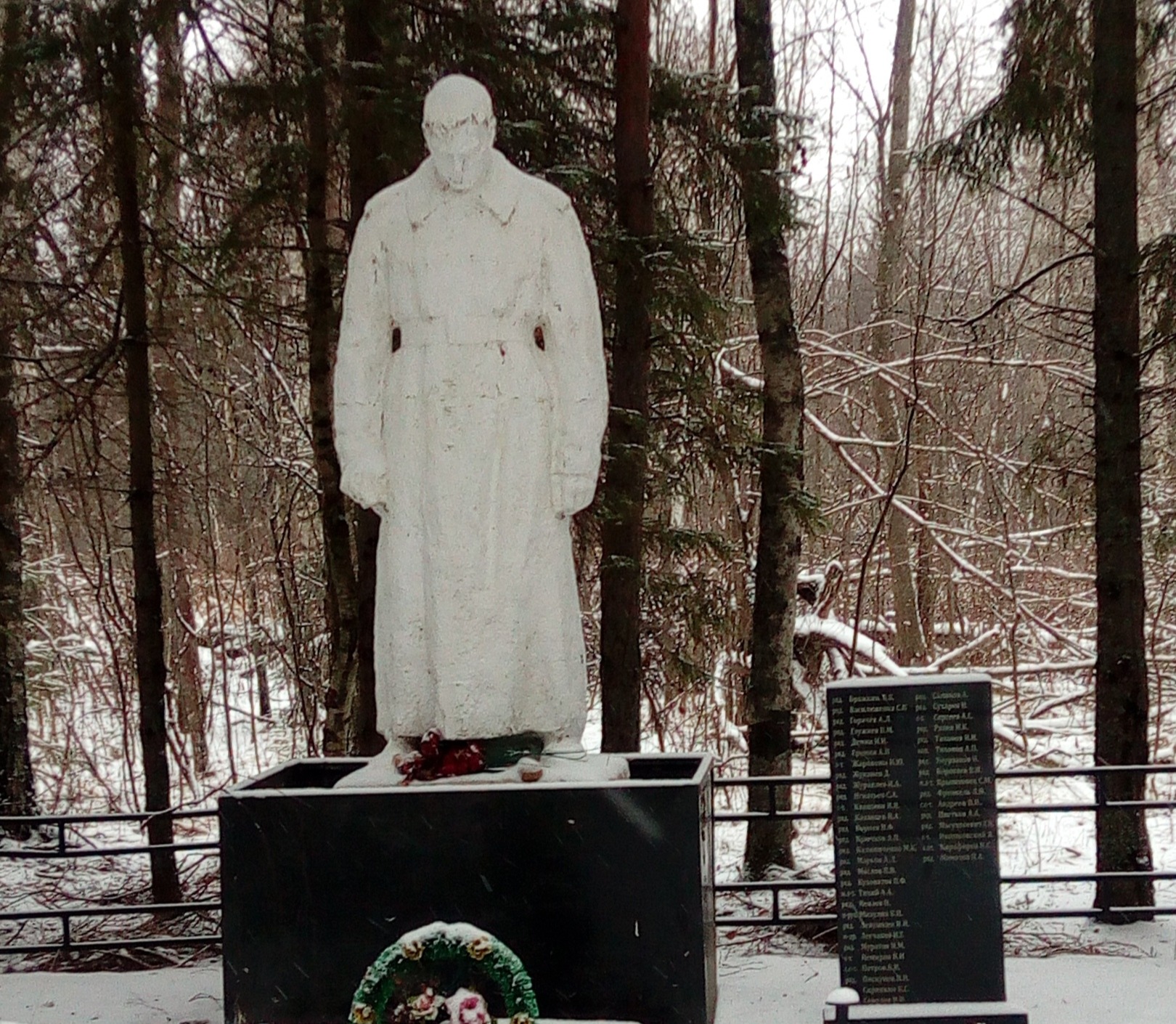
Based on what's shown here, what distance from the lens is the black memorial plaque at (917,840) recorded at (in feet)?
15.4

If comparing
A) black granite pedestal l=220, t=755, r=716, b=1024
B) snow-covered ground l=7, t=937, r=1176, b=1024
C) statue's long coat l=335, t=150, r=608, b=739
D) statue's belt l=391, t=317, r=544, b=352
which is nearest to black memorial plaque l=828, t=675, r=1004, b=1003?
snow-covered ground l=7, t=937, r=1176, b=1024

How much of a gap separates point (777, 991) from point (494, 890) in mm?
1975

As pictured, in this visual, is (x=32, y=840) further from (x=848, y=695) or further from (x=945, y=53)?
(x=945, y=53)

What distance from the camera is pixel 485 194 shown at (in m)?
4.34

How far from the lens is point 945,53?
41.0 feet

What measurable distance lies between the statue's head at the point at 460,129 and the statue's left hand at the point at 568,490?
3.49 ft

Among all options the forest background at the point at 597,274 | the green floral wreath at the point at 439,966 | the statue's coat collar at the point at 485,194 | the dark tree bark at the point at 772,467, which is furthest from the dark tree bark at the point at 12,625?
the green floral wreath at the point at 439,966

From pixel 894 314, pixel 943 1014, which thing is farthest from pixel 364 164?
pixel 894 314

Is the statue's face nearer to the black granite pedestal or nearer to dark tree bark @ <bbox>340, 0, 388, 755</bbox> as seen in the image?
the black granite pedestal

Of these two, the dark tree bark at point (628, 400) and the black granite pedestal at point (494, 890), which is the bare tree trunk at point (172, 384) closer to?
the dark tree bark at point (628, 400)

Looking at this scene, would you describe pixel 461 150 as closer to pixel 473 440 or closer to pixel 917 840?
pixel 473 440

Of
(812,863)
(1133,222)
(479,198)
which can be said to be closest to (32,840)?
(812,863)

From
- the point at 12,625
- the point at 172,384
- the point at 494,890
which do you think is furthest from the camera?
the point at 172,384

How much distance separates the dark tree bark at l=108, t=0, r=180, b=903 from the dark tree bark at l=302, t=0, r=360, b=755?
1.00 m
